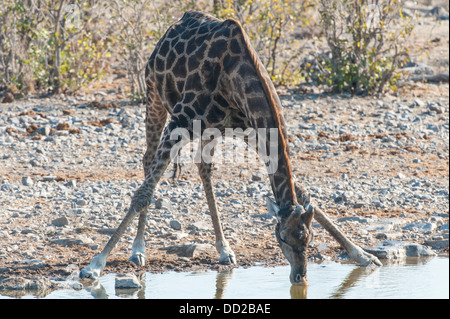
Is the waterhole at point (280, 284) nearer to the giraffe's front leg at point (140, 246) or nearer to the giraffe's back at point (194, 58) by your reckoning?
the giraffe's front leg at point (140, 246)

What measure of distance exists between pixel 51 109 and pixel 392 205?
619 centimetres

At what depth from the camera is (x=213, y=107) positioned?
6.47 m

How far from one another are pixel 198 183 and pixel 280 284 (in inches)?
126

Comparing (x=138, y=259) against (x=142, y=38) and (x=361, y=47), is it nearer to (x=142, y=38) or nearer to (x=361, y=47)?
(x=142, y=38)

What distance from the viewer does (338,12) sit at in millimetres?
13578

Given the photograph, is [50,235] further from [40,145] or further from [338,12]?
[338,12]

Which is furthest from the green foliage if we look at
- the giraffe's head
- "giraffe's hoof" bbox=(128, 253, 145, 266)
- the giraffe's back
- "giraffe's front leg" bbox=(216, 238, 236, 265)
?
the giraffe's head

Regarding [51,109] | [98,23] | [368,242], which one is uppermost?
[98,23]

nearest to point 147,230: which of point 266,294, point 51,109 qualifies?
point 266,294

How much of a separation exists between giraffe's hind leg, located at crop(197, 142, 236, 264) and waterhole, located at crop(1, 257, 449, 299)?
0.67 feet

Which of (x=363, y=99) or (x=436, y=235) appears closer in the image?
(x=436, y=235)

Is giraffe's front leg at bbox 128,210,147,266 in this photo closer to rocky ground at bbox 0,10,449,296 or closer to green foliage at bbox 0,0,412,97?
rocky ground at bbox 0,10,449,296

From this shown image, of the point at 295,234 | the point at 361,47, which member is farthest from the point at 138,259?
the point at 361,47

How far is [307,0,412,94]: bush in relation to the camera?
13.2 m
